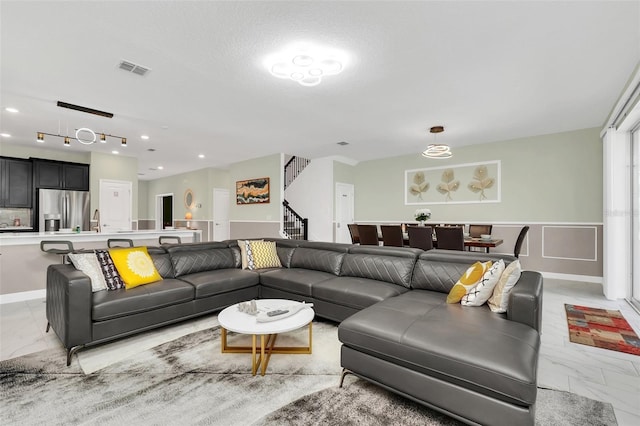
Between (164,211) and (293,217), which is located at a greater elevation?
(164,211)

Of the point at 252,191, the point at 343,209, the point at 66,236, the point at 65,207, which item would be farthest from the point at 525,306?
the point at 65,207

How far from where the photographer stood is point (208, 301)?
3.28 metres

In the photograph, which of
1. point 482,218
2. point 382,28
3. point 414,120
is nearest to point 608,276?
point 482,218

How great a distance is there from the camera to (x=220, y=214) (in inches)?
387

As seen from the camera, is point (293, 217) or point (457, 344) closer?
point (457, 344)

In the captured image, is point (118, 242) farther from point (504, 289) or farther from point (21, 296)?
point (504, 289)

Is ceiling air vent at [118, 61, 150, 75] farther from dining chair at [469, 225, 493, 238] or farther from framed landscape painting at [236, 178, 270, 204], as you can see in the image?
dining chair at [469, 225, 493, 238]

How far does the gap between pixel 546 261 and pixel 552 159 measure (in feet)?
6.40

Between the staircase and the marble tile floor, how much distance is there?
455 centimetres

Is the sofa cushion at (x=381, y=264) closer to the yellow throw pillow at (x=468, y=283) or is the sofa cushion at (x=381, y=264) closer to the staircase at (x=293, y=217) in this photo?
the yellow throw pillow at (x=468, y=283)

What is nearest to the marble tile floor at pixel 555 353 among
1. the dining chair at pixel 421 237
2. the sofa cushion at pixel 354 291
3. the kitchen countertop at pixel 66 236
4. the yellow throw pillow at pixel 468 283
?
the yellow throw pillow at pixel 468 283

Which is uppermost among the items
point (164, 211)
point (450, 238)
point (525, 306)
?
point (164, 211)

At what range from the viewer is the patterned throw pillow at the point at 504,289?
2.17 m

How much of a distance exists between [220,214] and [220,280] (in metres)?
6.83
